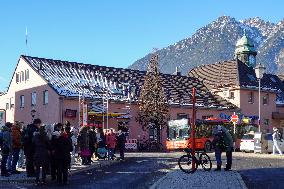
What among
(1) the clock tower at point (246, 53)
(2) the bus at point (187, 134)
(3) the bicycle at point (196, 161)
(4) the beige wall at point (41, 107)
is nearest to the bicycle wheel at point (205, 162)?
(3) the bicycle at point (196, 161)

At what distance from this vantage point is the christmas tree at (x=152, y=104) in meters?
50.6

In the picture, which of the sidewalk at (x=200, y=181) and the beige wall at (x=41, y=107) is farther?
the beige wall at (x=41, y=107)

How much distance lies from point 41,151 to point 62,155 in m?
0.67

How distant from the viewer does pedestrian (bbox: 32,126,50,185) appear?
16.0 meters

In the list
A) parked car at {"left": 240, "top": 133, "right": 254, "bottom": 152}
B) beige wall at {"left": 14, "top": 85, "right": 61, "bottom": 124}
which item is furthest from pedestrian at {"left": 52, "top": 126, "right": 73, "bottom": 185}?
beige wall at {"left": 14, "top": 85, "right": 61, "bottom": 124}

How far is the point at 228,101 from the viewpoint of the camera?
60.5m

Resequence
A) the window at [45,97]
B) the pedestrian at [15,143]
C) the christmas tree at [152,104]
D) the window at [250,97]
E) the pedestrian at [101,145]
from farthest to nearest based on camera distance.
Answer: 1. the window at [250,97]
2. the christmas tree at [152,104]
3. the window at [45,97]
4. the pedestrian at [101,145]
5. the pedestrian at [15,143]

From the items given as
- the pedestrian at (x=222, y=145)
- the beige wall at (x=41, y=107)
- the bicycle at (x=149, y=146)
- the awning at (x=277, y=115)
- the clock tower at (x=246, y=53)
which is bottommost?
the bicycle at (x=149, y=146)

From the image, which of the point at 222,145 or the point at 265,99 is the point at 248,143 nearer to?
the point at 222,145

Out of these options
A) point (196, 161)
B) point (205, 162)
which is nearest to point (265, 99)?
point (205, 162)

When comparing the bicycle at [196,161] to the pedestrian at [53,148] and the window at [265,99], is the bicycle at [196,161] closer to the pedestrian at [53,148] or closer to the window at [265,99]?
the pedestrian at [53,148]

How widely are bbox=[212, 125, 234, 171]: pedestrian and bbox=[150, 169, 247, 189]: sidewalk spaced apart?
202cm

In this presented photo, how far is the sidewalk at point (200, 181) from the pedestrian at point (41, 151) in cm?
358

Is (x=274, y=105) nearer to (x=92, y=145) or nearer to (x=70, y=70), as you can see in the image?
(x=70, y=70)
